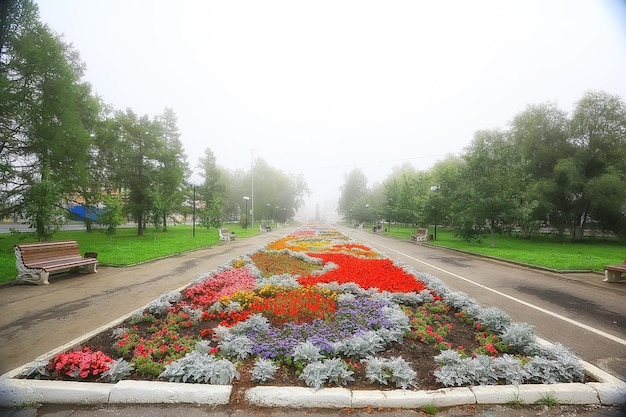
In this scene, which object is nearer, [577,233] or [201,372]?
[201,372]

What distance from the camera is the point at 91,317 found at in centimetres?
634

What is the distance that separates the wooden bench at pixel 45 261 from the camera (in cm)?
939

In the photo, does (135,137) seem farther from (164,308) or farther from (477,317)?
(477,317)

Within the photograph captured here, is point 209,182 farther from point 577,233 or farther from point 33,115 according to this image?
point 577,233

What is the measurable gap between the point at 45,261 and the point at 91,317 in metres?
5.90

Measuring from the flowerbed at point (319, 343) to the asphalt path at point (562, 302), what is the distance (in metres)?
1.08

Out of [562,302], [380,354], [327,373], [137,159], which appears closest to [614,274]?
[562,302]

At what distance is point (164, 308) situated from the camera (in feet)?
20.4

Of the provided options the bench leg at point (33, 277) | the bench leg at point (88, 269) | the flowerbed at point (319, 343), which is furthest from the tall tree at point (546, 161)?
the bench leg at point (33, 277)

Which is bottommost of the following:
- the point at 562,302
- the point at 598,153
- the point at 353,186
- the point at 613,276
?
the point at 562,302

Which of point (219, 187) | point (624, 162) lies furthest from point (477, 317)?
point (219, 187)

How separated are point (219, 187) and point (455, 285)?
1792 inches

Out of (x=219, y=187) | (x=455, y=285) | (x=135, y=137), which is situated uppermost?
(x=135, y=137)

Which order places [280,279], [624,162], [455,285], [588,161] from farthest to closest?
[588,161], [624,162], [455,285], [280,279]
